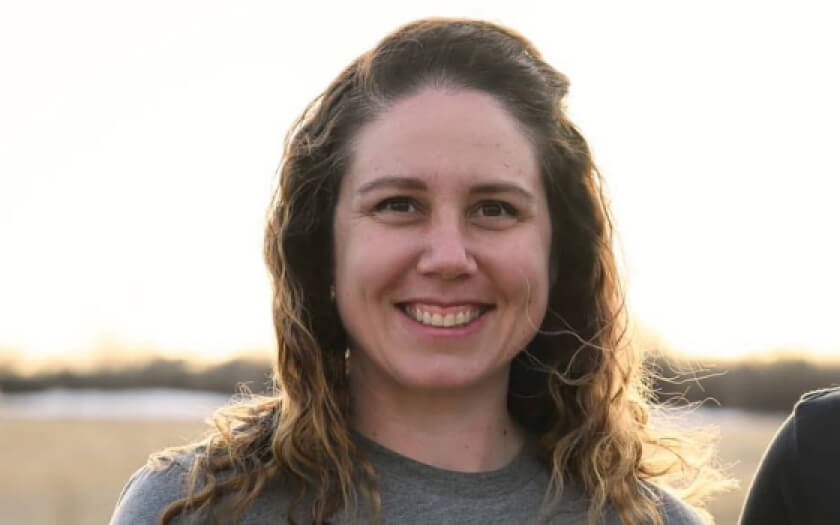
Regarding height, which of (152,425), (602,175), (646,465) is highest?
(602,175)

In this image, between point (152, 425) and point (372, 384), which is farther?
point (152, 425)

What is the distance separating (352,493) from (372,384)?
0.88 ft

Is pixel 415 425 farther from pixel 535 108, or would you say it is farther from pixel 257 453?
pixel 535 108

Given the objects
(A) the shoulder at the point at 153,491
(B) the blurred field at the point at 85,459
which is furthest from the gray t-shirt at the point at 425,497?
(B) the blurred field at the point at 85,459

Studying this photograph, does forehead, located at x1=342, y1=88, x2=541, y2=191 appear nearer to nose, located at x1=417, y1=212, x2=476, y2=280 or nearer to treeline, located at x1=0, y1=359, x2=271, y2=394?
nose, located at x1=417, y1=212, x2=476, y2=280

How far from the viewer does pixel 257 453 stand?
Answer: 2832 millimetres

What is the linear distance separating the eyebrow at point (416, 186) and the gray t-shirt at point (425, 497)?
1.93 feet

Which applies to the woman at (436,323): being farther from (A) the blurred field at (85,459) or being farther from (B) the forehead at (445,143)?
(A) the blurred field at (85,459)

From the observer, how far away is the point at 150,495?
269cm

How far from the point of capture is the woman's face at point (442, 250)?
2676 mm

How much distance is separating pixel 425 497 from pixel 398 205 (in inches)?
25.1

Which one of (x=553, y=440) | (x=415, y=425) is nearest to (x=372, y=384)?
(x=415, y=425)

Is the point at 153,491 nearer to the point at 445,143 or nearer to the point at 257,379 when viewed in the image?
the point at 445,143

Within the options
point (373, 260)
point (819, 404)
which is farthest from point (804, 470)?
point (373, 260)
